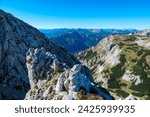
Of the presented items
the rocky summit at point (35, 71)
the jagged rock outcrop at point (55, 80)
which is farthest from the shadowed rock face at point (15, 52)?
the jagged rock outcrop at point (55, 80)

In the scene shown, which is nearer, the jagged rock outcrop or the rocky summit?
the jagged rock outcrop

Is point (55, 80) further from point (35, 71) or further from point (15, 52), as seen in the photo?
point (15, 52)

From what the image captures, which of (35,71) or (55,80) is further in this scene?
(35,71)

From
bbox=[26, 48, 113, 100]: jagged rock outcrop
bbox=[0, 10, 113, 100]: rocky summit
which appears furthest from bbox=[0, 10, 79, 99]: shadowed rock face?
bbox=[26, 48, 113, 100]: jagged rock outcrop

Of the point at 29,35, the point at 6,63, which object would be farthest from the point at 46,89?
the point at 29,35

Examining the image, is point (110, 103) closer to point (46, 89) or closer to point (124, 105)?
point (124, 105)

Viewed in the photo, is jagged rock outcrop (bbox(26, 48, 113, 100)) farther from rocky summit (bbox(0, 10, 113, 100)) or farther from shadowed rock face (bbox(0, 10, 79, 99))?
shadowed rock face (bbox(0, 10, 79, 99))

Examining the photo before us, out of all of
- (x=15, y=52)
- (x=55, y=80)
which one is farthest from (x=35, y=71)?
(x=15, y=52)
